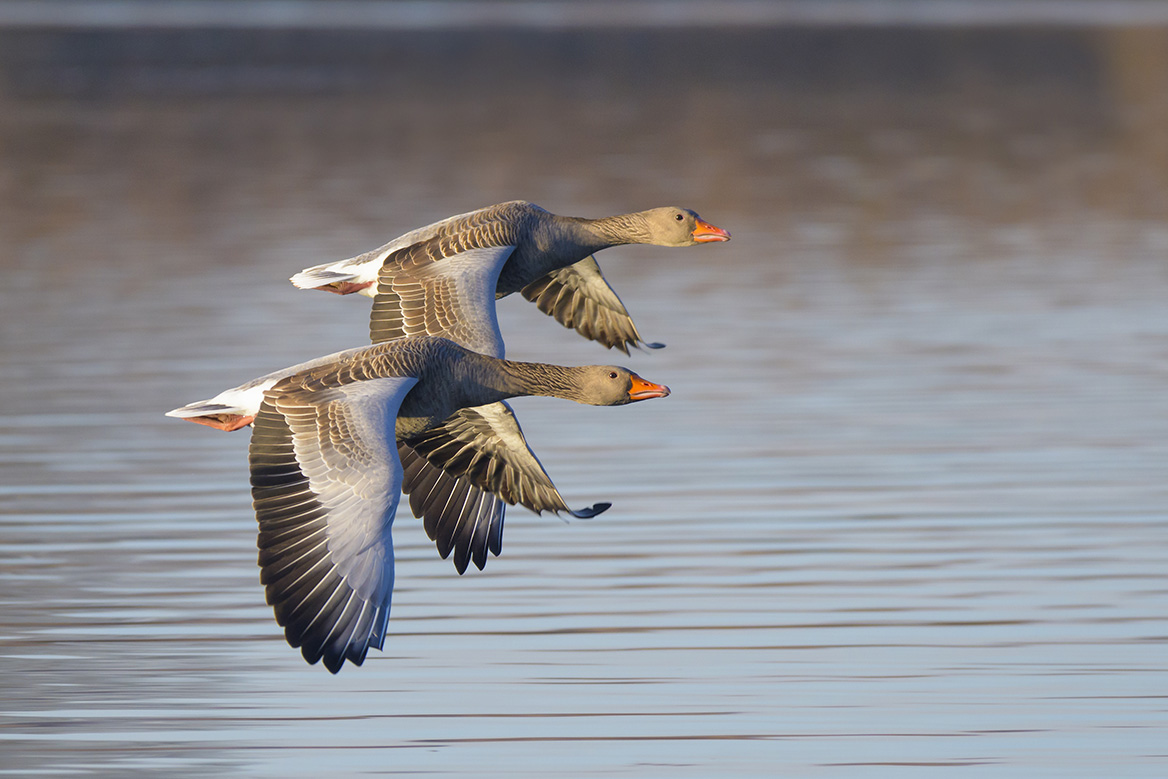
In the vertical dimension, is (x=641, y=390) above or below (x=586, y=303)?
below

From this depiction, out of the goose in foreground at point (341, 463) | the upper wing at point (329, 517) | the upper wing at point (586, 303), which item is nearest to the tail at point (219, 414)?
the goose in foreground at point (341, 463)

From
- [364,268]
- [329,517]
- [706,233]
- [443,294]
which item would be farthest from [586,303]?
[329,517]

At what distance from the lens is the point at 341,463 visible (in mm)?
11914

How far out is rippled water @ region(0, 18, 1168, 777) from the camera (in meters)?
12.7

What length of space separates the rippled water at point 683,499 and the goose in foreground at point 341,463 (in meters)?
1.12

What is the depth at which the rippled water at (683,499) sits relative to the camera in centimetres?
1274

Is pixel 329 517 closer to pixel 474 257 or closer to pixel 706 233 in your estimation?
pixel 474 257

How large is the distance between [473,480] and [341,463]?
2644mm

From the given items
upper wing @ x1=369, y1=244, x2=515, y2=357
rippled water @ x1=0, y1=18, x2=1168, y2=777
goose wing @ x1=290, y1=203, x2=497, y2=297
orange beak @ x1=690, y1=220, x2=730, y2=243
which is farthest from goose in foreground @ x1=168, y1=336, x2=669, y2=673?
orange beak @ x1=690, y1=220, x2=730, y2=243

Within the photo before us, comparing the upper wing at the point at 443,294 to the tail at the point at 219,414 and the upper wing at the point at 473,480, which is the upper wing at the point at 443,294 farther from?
the tail at the point at 219,414

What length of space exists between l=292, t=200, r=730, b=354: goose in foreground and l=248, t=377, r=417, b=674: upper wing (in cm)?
233

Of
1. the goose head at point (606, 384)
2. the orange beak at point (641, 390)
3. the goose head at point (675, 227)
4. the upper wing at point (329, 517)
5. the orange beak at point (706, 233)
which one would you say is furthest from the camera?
the goose head at point (675, 227)

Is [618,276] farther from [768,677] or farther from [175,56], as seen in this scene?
[175,56]

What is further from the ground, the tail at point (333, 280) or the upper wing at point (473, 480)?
the tail at point (333, 280)
